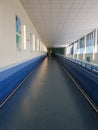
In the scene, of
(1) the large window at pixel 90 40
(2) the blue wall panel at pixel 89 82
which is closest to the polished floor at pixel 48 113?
(2) the blue wall panel at pixel 89 82

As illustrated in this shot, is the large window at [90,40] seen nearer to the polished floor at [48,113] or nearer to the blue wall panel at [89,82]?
the blue wall panel at [89,82]

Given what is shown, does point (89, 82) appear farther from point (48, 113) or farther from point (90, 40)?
point (90, 40)

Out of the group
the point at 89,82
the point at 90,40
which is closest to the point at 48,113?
the point at 89,82

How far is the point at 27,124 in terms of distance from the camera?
2.14m

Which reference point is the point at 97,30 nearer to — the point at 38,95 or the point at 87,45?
the point at 87,45

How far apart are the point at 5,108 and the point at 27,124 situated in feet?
2.41

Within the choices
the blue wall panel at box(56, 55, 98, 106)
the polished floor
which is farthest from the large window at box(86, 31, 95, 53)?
the polished floor

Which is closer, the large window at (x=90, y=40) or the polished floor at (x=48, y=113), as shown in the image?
the polished floor at (x=48, y=113)

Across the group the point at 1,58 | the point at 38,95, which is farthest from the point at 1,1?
→ the point at 38,95

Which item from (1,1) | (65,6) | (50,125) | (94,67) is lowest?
(50,125)

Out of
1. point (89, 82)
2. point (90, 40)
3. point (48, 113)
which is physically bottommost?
point (48, 113)

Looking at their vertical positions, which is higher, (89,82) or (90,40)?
(90,40)

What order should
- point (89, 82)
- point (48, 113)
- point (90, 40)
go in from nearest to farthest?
point (48, 113), point (89, 82), point (90, 40)

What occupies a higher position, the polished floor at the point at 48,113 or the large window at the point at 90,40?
the large window at the point at 90,40
